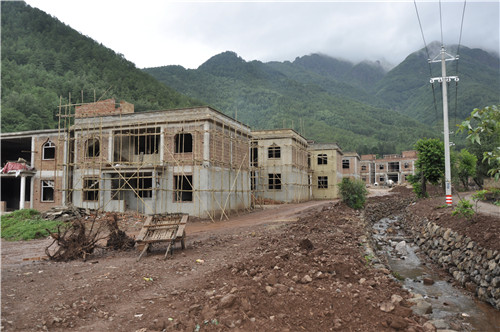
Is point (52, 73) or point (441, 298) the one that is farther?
point (52, 73)

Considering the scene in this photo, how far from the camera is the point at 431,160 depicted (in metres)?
26.8

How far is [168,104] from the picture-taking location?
62.8 meters

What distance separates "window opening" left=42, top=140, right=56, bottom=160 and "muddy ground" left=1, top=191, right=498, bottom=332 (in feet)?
55.6

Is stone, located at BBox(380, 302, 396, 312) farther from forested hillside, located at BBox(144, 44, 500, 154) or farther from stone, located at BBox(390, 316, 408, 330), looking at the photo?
forested hillside, located at BBox(144, 44, 500, 154)

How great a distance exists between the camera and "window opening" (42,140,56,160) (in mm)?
25172

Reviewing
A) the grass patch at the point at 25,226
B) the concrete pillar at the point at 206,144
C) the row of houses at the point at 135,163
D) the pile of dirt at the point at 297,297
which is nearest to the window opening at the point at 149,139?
the row of houses at the point at 135,163

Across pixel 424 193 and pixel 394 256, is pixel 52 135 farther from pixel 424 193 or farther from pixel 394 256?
pixel 424 193

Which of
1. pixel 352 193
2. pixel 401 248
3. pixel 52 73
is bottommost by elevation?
pixel 401 248

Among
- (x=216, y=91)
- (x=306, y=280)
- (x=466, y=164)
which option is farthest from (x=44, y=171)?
(x=216, y=91)

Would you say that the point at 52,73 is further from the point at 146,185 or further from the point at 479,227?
the point at 479,227

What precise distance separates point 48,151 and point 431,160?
29017 mm

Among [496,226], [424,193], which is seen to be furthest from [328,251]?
[424,193]

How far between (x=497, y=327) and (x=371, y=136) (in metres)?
96.2

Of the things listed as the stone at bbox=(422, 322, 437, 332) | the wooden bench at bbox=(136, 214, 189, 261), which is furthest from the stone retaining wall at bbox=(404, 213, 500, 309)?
the wooden bench at bbox=(136, 214, 189, 261)
